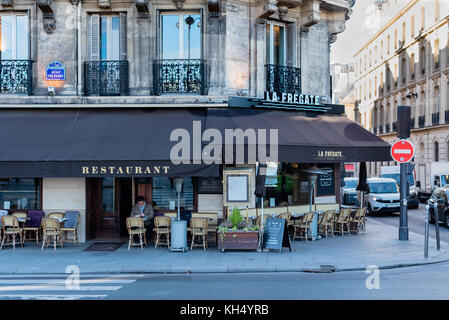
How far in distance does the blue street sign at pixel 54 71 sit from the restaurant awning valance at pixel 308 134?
4778 mm

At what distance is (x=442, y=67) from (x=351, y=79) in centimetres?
3027

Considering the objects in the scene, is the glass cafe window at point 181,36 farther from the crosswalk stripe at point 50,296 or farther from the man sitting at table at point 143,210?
the crosswalk stripe at point 50,296

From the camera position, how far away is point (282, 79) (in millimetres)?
15820

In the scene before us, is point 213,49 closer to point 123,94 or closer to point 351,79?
point 123,94

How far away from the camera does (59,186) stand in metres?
14.9

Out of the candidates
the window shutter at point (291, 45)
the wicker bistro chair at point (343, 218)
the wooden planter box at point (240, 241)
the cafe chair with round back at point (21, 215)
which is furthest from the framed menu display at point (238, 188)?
the cafe chair with round back at point (21, 215)

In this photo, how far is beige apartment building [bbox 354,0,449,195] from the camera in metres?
40.6

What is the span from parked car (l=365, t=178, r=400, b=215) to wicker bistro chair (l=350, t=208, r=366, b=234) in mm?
6896

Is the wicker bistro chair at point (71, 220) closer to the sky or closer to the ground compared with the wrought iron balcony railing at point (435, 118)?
closer to the ground

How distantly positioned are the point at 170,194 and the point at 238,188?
7.79 ft

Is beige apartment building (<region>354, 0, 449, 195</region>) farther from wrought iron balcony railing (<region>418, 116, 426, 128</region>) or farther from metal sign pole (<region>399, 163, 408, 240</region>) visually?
metal sign pole (<region>399, 163, 408, 240</region>)

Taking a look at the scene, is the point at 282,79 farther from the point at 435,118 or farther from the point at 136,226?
the point at 435,118

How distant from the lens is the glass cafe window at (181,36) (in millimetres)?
14898
